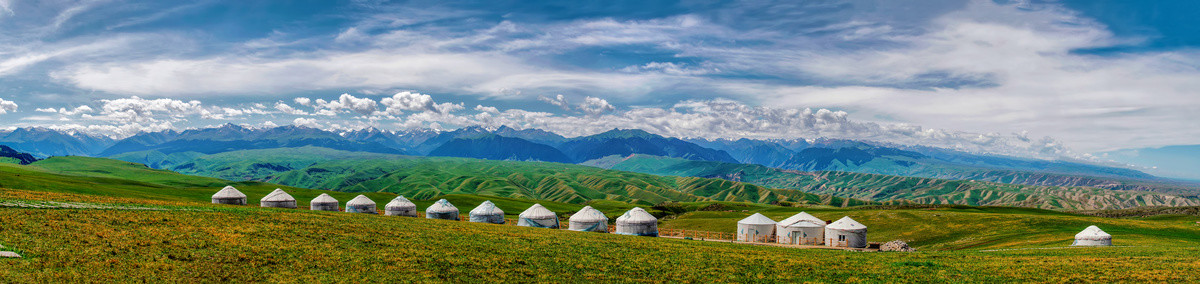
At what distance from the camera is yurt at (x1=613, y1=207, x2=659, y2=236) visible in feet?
273

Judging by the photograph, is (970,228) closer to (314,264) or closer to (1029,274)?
(1029,274)

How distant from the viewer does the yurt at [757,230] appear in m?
85.6

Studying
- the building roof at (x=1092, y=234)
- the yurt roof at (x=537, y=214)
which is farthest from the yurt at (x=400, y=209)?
the building roof at (x=1092, y=234)

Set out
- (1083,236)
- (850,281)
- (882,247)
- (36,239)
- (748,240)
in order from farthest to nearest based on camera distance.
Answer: (748,240) < (882,247) < (1083,236) < (850,281) < (36,239)

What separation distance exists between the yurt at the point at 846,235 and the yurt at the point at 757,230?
8878 mm

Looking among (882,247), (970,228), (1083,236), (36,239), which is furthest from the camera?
(970,228)

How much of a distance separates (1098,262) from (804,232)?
39965mm

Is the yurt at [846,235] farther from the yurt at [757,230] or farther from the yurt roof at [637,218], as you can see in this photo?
the yurt roof at [637,218]

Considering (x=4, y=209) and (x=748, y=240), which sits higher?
(x=4, y=209)

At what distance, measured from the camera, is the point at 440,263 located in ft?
117

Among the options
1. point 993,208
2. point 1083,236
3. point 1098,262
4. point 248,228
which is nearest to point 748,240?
point 1083,236

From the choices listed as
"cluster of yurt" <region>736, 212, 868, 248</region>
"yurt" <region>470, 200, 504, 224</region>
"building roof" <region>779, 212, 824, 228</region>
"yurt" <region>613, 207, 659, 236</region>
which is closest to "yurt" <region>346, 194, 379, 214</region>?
"yurt" <region>470, 200, 504, 224</region>

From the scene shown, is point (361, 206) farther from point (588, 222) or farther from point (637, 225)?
point (637, 225)

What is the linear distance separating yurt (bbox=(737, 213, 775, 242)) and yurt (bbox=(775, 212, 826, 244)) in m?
2.29
